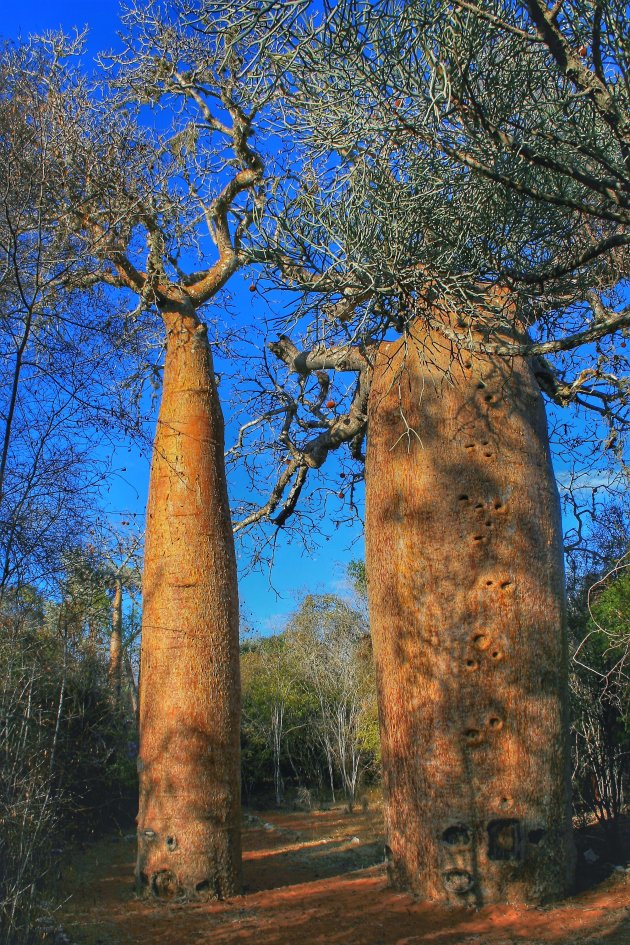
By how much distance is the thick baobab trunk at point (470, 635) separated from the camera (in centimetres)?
488

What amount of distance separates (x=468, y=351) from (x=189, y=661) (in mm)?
2859

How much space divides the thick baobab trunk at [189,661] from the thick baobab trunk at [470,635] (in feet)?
4.03

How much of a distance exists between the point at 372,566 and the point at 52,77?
3.50 metres

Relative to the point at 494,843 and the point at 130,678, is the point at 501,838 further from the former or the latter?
the point at 130,678

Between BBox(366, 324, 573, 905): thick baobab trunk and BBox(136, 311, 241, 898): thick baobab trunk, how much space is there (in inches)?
48.3

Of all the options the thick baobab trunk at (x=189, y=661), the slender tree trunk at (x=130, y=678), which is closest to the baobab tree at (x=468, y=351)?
the thick baobab trunk at (x=189, y=661)

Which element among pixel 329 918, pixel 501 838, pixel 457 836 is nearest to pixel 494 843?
pixel 501 838

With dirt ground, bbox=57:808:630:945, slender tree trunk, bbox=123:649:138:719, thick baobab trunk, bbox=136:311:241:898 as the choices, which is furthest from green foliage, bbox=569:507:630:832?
slender tree trunk, bbox=123:649:138:719

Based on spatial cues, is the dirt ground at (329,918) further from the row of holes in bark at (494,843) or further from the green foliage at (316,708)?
the green foliage at (316,708)

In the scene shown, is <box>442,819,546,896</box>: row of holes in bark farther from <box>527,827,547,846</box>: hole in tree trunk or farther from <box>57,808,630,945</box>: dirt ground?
<box>57,808,630,945</box>: dirt ground

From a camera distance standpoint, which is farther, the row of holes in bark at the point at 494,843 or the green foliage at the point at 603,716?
the green foliage at the point at 603,716

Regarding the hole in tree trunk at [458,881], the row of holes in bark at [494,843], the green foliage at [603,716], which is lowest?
the hole in tree trunk at [458,881]

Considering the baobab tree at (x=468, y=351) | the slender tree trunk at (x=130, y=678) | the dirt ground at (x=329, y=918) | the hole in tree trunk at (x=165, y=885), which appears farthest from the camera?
the slender tree trunk at (x=130, y=678)

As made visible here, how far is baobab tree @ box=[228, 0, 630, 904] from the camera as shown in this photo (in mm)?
3510
